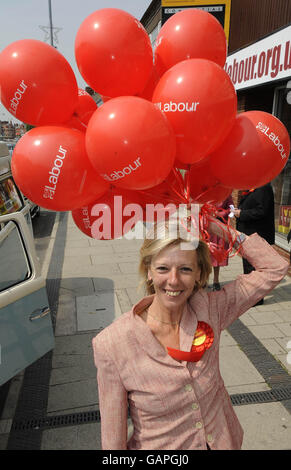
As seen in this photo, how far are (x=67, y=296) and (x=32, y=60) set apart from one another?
4841mm

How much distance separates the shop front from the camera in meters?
5.65

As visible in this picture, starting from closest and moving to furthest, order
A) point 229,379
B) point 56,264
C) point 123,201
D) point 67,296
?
point 123,201
point 229,379
point 67,296
point 56,264

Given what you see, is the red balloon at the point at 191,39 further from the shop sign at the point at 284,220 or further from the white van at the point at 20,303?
the shop sign at the point at 284,220

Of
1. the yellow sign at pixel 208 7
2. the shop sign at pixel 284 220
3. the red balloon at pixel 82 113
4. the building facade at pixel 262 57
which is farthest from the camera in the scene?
the shop sign at pixel 284 220

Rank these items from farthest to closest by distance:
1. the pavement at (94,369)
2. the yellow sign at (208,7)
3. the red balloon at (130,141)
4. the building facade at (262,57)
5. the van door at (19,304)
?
the yellow sign at (208,7) < the building facade at (262,57) < the pavement at (94,369) < the van door at (19,304) < the red balloon at (130,141)

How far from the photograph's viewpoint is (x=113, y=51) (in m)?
1.74

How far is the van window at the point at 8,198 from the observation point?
169 inches

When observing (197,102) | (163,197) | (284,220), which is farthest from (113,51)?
(284,220)

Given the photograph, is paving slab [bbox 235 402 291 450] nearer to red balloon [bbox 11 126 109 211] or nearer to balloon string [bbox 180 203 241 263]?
balloon string [bbox 180 203 241 263]

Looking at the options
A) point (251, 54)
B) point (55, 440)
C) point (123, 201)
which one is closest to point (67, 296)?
point (55, 440)

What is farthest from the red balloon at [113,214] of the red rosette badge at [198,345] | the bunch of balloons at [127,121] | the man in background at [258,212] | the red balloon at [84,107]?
the man in background at [258,212]

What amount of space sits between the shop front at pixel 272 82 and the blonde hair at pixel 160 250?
473cm

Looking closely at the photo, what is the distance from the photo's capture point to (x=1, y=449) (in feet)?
10.1
